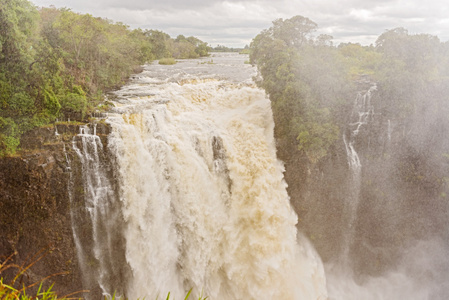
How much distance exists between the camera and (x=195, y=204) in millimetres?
12711

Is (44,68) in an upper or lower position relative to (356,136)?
upper

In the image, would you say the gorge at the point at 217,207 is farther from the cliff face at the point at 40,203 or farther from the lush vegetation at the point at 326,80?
the lush vegetation at the point at 326,80

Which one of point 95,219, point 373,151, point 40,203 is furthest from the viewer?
point 373,151

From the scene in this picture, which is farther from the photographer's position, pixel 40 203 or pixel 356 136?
pixel 356 136

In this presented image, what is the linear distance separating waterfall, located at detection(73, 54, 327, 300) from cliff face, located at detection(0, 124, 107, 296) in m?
0.76

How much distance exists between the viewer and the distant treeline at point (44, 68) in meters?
11.4

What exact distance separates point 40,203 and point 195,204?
18.6 feet

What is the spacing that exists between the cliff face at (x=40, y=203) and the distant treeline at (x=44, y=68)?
0.74 metres

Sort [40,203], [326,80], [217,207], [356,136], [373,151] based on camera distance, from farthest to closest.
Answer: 1. [373,151]
2. [356,136]
3. [326,80]
4. [217,207]
5. [40,203]

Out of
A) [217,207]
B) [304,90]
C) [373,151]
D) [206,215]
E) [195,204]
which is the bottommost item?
[206,215]

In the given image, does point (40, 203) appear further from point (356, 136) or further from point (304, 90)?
point (356, 136)

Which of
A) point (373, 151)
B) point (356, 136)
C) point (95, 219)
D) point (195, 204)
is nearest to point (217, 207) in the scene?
point (195, 204)

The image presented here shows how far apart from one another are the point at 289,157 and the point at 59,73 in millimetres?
11419

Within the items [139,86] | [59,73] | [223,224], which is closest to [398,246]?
[223,224]
